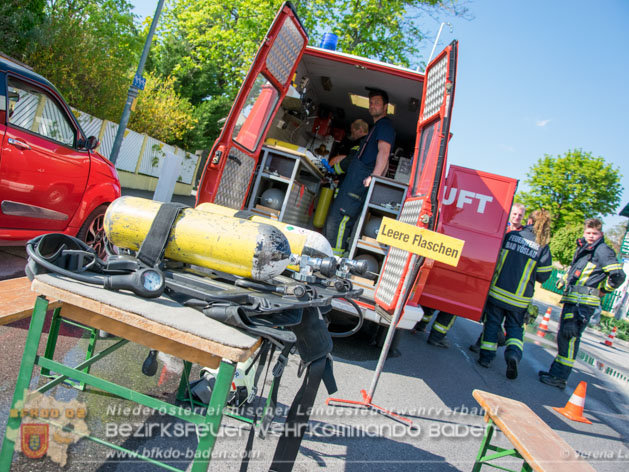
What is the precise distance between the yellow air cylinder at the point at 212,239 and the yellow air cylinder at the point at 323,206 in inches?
205

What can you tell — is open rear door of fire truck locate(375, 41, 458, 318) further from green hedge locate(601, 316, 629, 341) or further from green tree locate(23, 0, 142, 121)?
green hedge locate(601, 316, 629, 341)

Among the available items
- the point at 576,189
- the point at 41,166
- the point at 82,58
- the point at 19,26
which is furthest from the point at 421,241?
the point at 576,189

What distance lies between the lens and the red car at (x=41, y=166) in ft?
12.5

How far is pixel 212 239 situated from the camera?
5.97 ft

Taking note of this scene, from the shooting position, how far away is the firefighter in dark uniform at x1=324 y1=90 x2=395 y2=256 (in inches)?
219

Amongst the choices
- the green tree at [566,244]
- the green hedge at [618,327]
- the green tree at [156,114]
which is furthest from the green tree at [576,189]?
the green tree at [156,114]

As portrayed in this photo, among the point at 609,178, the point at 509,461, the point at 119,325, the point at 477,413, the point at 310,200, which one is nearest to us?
the point at 119,325

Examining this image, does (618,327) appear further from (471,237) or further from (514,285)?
(471,237)

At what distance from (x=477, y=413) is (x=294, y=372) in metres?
1.97

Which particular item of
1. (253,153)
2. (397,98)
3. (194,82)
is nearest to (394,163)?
(397,98)

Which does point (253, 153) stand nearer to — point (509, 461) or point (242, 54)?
point (509, 461)

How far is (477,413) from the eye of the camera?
14.0 feet

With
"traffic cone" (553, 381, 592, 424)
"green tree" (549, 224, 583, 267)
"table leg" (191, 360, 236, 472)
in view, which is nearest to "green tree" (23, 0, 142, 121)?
"table leg" (191, 360, 236, 472)

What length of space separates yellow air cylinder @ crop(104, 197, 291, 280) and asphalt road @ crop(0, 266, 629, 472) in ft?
3.72
